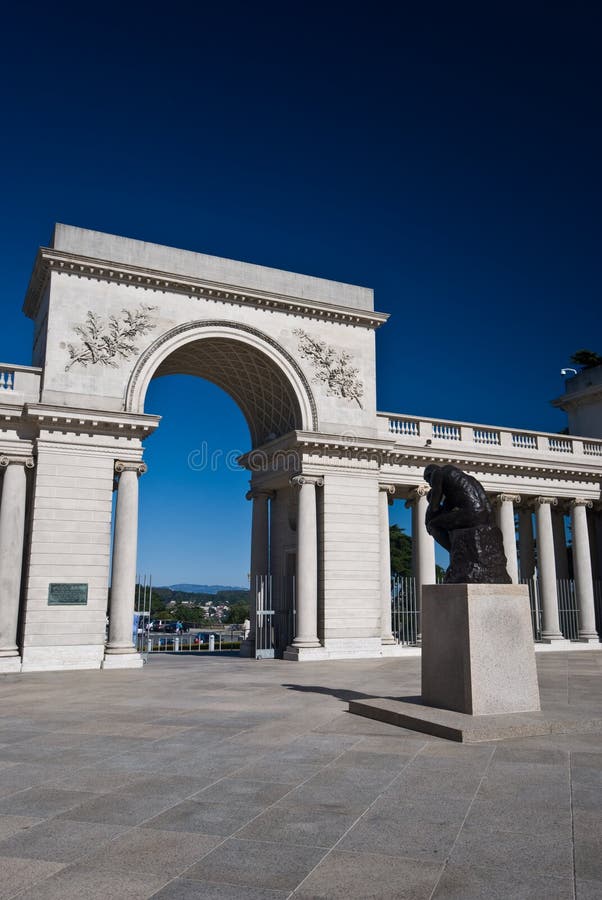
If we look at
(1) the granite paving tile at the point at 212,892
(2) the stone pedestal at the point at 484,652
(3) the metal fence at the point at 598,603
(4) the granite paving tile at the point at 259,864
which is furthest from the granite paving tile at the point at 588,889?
(3) the metal fence at the point at 598,603

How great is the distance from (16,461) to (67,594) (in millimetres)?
4797

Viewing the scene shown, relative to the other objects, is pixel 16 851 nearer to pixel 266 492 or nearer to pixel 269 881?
pixel 269 881

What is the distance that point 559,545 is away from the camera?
39312 mm

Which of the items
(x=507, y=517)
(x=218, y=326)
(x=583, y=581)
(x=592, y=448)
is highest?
(x=218, y=326)

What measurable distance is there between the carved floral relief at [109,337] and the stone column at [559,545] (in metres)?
24.9

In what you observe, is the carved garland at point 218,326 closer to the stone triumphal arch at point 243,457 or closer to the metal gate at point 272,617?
the stone triumphal arch at point 243,457

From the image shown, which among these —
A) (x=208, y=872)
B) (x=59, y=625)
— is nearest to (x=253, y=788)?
(x=208, y=872)

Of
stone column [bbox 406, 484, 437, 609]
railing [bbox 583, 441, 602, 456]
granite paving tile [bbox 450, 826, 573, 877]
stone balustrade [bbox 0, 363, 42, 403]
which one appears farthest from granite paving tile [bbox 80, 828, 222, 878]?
railing [bbox 583, 441, 602, 456]

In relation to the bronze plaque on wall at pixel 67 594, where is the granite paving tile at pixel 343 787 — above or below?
below

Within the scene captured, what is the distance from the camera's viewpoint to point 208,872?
18.2 feet

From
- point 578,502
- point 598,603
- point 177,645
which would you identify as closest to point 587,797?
point 177,645

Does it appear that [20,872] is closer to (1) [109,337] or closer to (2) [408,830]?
(2) [408,830]

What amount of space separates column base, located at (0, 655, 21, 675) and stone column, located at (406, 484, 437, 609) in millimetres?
16578

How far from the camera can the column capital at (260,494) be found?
107ft
